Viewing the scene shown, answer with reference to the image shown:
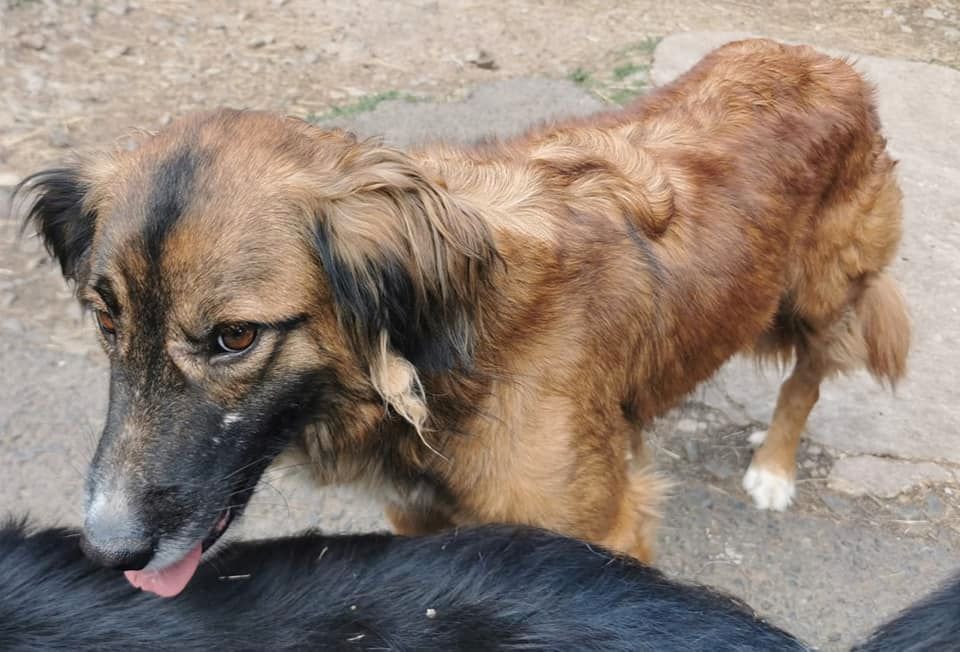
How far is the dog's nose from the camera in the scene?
1.96 m

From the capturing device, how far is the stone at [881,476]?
405 cm

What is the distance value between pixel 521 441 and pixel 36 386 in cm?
247

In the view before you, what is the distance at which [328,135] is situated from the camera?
8.13 ft

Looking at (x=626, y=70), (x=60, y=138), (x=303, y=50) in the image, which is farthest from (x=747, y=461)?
(x=303, y=50)

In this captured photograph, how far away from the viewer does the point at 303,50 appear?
709cm

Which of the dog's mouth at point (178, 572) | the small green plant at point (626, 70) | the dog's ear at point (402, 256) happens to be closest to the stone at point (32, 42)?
the small green plant at point (626, 70)

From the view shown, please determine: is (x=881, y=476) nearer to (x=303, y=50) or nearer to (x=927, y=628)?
(x=927, y=628)

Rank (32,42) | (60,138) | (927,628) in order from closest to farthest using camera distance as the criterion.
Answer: (927,628), (60,138), (32,42)

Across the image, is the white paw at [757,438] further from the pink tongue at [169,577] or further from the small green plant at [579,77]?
the small green plant at [579,77]

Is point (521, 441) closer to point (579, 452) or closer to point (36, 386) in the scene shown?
point (579, 452)

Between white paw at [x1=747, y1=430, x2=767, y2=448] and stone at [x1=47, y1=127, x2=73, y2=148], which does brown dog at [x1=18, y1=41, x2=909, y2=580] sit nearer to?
white paw at [x1=747, y1=430, x2=767, y2=448]

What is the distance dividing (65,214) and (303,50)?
4.75 m

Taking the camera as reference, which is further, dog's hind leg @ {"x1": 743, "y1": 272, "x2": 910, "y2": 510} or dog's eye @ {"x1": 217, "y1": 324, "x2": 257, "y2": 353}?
dog's hind leg @ {"x1": 743, "y1": 272, "x2": 910, "y2": 510}

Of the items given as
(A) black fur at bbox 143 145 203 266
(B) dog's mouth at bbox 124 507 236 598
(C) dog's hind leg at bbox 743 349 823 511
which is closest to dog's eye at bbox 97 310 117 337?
(A) black fur at bbox 143 145 203 266
